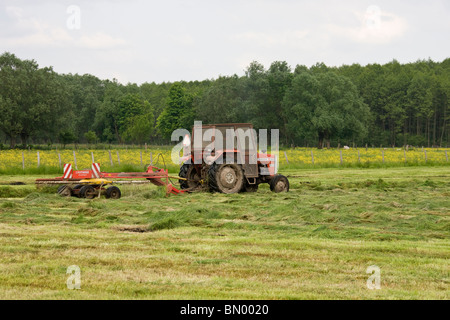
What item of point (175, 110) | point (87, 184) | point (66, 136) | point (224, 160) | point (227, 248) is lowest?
point (227, 248)

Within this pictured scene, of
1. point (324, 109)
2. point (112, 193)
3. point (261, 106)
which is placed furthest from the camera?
point (261, 106)

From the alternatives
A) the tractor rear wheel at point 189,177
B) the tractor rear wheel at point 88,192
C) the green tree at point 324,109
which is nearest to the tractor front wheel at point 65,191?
the tractor rear wheel at point 88,192

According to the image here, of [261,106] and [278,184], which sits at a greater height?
[261,106]

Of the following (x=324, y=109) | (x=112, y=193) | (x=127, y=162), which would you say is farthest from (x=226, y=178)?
(x=324, y=109)

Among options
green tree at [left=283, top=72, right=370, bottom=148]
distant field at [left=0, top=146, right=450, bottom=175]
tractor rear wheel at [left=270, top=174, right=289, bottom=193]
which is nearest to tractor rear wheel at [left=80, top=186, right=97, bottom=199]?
distant field at [left=0, top=146, right=450, bottom=175]

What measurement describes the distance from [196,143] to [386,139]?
4006 inches

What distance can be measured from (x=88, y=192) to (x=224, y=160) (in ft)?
13.3

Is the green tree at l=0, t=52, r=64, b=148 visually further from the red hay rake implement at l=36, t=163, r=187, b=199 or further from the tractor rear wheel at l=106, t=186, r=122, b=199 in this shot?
Result: the tractor rear wheel at l=106, t=186, r=122, b=199

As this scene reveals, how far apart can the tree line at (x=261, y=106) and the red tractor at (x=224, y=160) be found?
2185 inches

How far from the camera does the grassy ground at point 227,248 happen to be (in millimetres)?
6039

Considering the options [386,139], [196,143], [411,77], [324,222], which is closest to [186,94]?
[386,139]

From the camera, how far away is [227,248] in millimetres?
8273

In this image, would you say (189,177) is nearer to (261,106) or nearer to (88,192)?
(88,192)
